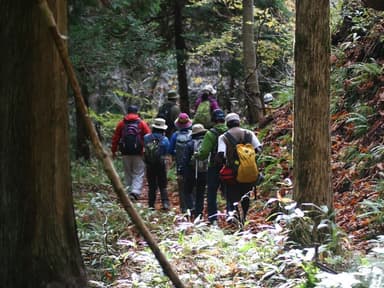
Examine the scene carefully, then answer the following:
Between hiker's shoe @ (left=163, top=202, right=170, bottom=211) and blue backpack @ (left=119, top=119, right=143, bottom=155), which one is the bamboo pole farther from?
hiker's shoe @ (left=163, top=202, right=170, bottom=211)

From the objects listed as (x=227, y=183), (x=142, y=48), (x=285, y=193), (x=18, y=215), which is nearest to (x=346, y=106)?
(x=285, y=193)

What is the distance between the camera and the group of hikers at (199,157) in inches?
353

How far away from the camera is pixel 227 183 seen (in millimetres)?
9227

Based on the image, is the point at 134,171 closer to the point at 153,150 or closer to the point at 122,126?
the point at 122,126

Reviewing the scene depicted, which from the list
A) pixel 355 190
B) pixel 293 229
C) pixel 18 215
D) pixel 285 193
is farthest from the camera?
pixel 285 193

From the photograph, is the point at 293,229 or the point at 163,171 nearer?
the point at 293,229

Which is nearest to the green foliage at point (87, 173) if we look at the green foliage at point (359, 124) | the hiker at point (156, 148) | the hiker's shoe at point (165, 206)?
the hiker's shoe at point (165, 206)

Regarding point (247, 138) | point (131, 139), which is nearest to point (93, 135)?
point (247, 138)

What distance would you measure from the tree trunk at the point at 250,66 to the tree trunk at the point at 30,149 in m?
11.1

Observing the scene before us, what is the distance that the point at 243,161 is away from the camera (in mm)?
8844

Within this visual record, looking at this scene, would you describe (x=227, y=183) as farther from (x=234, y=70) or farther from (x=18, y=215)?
(x=234, y=70)

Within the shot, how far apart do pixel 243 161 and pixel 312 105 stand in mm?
2757

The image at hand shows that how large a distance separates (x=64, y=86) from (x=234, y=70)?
17972 millimetres

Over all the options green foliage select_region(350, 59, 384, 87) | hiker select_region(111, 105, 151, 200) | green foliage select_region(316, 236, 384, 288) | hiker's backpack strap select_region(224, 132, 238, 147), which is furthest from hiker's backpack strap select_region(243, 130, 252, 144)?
green foliage select_region(316, 236, 384, 288)
